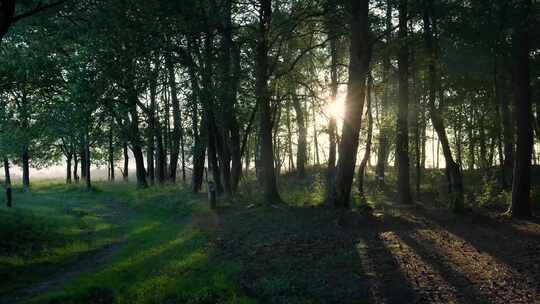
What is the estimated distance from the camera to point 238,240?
50.9 ft

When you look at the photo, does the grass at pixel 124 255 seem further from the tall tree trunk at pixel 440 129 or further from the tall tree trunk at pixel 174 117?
the tall tree trunk at pixel 440 129

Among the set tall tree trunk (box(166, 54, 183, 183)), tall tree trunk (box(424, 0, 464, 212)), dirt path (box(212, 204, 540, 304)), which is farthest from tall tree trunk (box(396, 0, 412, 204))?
tall tree trunk (box(166, 54, 183, 183))

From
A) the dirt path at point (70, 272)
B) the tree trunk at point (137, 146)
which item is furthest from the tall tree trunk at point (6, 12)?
the tree trunk at point (137, 146)

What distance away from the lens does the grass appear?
10.2 metres

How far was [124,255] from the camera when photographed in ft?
49.1

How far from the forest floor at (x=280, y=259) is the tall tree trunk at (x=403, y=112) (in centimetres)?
278

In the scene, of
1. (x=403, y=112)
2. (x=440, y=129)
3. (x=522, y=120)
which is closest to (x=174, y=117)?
(x=403, y=112)

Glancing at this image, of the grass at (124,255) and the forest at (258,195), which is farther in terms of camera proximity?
the forest at (258,195)

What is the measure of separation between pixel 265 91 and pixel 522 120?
432 inches

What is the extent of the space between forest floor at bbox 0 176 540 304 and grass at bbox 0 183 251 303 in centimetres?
4

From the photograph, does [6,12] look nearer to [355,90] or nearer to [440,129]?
[355,90]

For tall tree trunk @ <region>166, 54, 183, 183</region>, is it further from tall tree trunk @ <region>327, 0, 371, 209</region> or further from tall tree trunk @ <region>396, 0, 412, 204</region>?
tall tree trunk @ <region>396, 0, 412, 204</region>

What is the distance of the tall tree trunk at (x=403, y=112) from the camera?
22.3 meters

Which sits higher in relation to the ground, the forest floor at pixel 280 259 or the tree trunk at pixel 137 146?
the tree trunk at pixel 137 146
